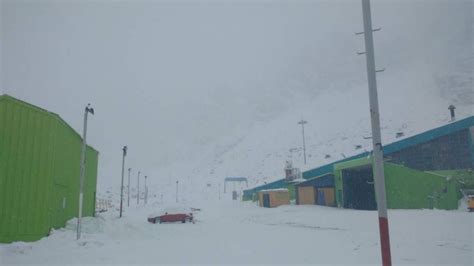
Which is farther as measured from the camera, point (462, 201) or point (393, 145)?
point (393, 145)

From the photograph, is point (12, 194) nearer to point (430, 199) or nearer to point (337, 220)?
point (337, 220)

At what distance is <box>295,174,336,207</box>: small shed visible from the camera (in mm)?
45344

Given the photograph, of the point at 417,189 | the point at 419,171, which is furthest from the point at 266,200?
the point at 419,171

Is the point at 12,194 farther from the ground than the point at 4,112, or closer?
closer

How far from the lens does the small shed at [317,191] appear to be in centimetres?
4534

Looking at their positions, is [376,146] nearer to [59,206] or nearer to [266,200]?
[59,206]

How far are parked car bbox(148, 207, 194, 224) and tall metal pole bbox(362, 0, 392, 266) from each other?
26857mm

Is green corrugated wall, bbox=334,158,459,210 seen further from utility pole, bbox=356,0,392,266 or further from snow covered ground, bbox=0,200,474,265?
utility pole, bbox=356,0,392,266

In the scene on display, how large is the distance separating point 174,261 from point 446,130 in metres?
35.4

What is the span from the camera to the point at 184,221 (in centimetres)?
3216

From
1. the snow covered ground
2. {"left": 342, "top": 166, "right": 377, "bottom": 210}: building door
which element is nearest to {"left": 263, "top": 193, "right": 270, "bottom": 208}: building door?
{"left": 342, "top": 166, "right": 377, "bottom": 210}: building door

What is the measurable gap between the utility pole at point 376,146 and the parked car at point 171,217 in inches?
1057

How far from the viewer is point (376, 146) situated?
6789 millimetres

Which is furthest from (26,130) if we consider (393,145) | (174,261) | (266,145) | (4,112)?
(266,145)
